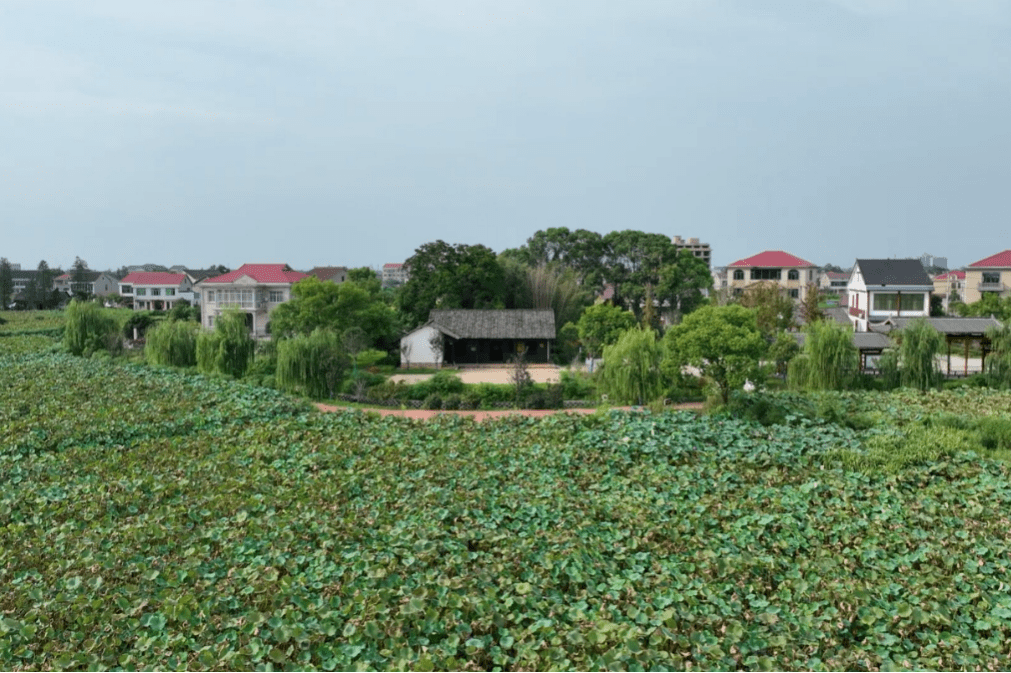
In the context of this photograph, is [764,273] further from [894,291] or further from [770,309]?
[770,309]

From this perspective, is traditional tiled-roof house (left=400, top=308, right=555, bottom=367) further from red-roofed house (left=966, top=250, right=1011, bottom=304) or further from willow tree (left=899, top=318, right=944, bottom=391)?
red-roofed house (left=966, top=250, right=1011, bottom=304)

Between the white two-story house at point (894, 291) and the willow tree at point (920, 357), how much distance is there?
1270 centimetres

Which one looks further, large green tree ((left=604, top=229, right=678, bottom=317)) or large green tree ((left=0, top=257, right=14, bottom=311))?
large green tree ((left=0, top=257, right=14, bottom=311))

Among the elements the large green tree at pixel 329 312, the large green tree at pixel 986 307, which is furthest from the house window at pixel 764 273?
the large green tree at pixel 329 312

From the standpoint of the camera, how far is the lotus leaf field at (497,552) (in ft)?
21.5

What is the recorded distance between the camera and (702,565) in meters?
8.27

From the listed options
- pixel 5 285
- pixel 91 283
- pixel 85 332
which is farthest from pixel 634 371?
pixel 91 283

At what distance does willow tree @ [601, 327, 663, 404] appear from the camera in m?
20.3

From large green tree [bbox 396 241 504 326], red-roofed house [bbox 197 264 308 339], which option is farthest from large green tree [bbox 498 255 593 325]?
red-roofed house [bbox 197 264 308 339]

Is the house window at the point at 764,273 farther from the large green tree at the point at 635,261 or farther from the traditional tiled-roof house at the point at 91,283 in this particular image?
the traditional tiled-roof house at the point at 91,283

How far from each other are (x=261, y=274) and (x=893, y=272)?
103 ft

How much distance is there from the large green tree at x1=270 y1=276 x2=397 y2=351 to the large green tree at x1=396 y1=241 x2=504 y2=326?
11.5 feet

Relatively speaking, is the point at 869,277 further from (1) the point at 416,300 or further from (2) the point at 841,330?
(1) the point at 416,300

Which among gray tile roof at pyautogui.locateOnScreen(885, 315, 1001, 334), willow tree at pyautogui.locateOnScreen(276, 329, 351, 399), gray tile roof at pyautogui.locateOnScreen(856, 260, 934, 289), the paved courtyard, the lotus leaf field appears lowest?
the lotus leaf field
